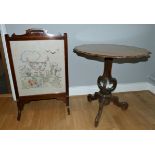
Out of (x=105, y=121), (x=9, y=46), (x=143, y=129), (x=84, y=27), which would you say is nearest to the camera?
(x=9, y=46)

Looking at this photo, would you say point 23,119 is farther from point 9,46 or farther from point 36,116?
point 9,46

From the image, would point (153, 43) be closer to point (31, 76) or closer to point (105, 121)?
point (105, 121)

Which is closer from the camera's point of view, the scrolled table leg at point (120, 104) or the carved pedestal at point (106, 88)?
the carved pedestal at point (106, 88)

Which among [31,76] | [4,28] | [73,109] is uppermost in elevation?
[4,28]

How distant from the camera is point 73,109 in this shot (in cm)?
210

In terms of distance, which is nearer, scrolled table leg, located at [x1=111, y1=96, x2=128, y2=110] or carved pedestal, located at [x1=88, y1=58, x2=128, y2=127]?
carved pedestal, located at [x1=88, y1=58, x2=128, y2=127]

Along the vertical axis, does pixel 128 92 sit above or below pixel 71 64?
below

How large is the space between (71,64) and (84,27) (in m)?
0.54

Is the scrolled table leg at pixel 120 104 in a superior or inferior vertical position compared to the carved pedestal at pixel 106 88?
inferior

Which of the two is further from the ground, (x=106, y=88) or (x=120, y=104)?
(x=106, y=88)

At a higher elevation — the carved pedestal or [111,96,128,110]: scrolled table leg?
the carved pedestal

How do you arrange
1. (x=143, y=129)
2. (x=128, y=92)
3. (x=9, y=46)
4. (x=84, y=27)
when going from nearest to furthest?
(x=9, y=46), (x=143, y=129), (x=84, y=27), (x=128, y=92)
